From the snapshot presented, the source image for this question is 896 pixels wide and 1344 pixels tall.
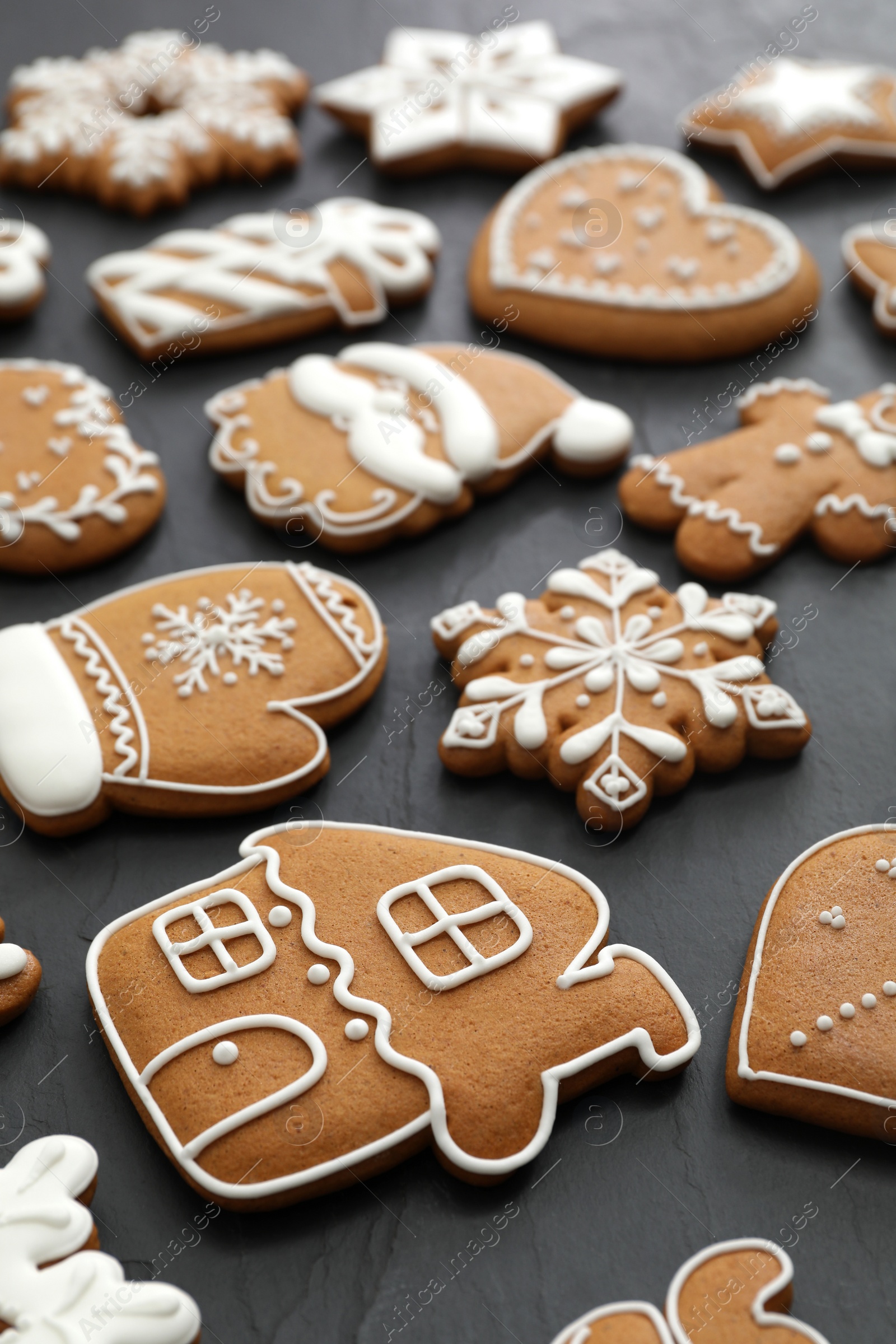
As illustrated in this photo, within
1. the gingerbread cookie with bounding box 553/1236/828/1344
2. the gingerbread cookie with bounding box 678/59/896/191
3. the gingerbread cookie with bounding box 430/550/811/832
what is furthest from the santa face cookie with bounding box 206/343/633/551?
the gingerbread cookie with bounding box 553/1236/828/1344

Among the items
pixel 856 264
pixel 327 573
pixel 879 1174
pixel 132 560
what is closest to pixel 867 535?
pixel 856 264

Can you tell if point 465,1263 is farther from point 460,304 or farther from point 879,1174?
point 460,304

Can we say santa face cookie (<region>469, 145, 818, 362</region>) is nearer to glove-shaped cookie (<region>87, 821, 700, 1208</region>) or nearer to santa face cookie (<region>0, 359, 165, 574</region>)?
santa face cookie (<region>0, 359, 165, 574</region>)

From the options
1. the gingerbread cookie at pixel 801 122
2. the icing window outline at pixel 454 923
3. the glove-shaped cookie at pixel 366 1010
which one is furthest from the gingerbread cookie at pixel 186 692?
the gingerbread cookie at pixel 801 122

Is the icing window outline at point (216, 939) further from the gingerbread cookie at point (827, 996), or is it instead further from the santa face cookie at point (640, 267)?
the santa face cookie at point (640, 267)

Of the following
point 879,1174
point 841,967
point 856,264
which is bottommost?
point 879,1174
